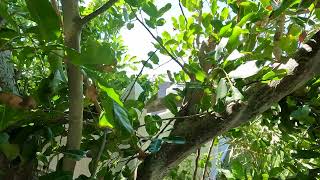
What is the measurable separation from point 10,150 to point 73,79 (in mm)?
254

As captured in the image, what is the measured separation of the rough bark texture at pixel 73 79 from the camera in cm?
66

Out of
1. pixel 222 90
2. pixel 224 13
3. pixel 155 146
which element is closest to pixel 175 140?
pixel 155 146

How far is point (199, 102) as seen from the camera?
1057mm

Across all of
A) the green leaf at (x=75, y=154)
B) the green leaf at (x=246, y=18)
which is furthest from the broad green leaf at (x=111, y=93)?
the green leaf at (x=246, y=18)

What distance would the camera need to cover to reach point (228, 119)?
2.88ft

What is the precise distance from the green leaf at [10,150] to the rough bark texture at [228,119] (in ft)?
0.90

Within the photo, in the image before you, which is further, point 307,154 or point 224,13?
point 224,13

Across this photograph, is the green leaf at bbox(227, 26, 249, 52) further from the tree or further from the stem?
the stem

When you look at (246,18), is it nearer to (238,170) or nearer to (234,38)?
(234,38)

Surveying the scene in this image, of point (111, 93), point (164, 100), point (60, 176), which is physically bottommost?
point (60, 176)

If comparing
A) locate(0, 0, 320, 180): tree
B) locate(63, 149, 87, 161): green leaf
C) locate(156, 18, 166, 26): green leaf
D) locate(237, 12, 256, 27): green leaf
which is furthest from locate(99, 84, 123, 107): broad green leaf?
locate(156, 18, 166, 26): green leaf

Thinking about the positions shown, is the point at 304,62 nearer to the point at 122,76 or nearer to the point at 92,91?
the point at 92,91

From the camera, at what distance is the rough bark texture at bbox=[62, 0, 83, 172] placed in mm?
662

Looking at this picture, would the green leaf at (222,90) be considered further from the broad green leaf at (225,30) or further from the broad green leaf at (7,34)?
the broad green leaf at (7,34)
